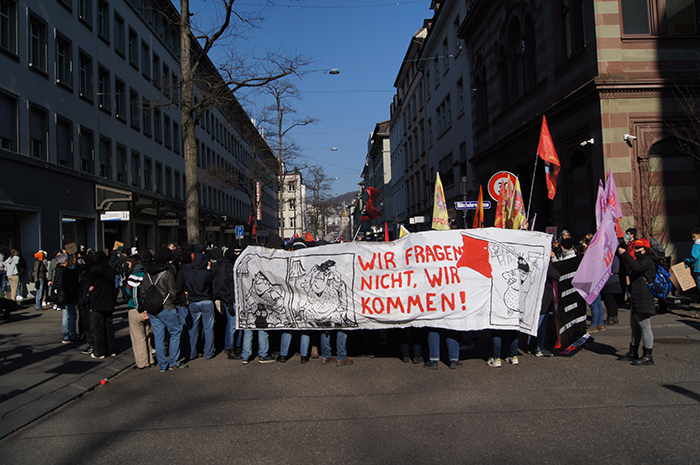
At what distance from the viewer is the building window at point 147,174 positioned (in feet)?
102

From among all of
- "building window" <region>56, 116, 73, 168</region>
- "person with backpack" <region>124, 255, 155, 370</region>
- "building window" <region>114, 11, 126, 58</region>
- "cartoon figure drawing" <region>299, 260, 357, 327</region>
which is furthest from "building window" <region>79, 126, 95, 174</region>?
"cartoon figure drawing" <region>299, 260, 357, 327</region>

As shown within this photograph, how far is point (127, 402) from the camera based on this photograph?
6.50 metres

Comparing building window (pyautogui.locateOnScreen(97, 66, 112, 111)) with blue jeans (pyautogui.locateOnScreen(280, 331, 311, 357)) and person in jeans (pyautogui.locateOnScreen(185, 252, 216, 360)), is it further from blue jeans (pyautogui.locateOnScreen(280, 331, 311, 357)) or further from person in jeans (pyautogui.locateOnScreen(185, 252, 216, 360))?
blue jeans (pyautogui.locateOnScreen(280, 331, 311, 357))

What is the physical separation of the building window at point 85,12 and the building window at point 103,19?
1.06 metres

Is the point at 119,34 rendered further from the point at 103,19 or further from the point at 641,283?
the point at 641,283

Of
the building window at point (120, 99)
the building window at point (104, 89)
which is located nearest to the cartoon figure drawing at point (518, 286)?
the building window at point (104, 89)

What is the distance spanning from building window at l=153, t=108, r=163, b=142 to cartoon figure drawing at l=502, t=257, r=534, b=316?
29.9 m

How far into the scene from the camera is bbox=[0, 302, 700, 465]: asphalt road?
180 inches

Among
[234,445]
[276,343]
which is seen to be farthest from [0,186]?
[234,445]

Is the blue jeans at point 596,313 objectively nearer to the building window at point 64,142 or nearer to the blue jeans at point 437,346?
the blue jeans at point 437,346

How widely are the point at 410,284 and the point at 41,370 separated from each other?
5726mm

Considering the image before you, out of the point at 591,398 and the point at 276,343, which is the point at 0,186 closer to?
Answer: the point at 276,343

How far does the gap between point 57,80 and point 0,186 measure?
235 inches

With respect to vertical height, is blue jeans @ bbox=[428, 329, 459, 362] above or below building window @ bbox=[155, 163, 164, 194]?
below
